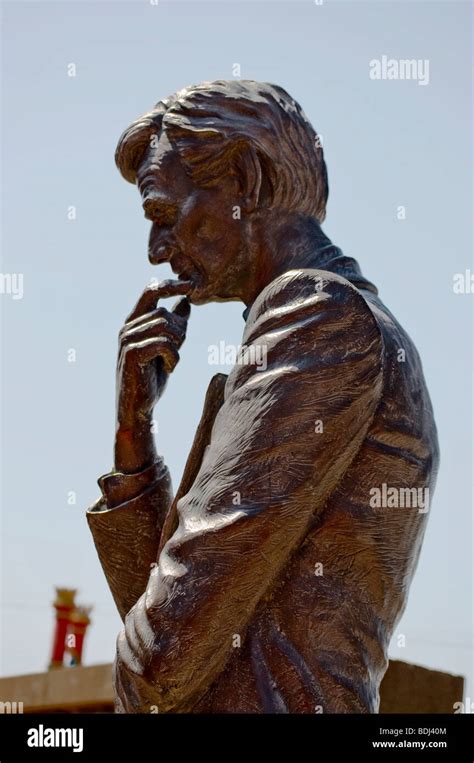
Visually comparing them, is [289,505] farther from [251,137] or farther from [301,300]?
[251,137]

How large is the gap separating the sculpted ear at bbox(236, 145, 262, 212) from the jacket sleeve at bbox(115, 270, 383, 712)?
744 millimetres

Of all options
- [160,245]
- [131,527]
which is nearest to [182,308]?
[160,245]

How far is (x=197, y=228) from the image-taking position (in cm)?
643

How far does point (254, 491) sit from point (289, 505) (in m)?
0.14

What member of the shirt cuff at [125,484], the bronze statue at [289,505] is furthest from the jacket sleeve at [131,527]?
the bronze statue at [289,505]

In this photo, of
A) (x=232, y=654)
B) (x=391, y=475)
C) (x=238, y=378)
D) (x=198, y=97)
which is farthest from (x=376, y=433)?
(x=198, y=97)

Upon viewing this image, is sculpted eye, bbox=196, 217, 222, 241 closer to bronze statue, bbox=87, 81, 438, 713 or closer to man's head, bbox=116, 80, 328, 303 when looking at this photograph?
man's head, bbox=116, 80, 328, 303

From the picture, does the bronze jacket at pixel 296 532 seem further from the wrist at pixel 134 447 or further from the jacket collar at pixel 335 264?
the wrist at pixel 134 447

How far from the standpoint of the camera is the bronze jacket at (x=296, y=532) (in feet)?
18.1

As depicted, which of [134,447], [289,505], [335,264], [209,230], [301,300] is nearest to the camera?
[289,505]

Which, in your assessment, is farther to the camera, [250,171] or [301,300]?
[250,171]

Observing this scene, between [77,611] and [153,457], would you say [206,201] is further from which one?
[77,611]

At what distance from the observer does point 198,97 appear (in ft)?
21.2
